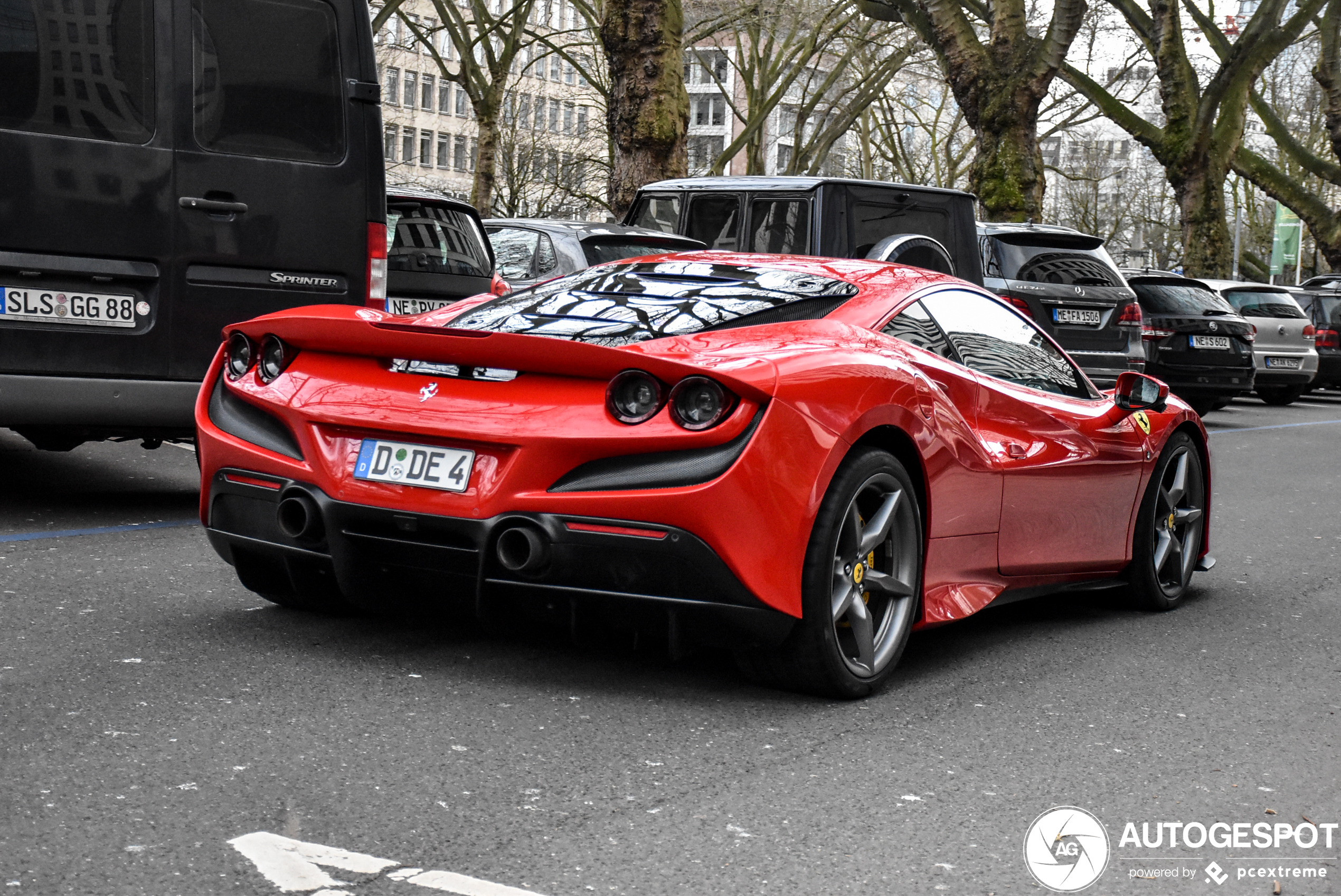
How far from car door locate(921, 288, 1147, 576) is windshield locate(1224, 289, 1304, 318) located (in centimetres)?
1769

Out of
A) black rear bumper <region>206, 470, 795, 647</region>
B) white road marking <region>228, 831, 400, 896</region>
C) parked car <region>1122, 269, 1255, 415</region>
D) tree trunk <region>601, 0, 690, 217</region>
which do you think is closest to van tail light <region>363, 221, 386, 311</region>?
black rear bumper <region>206, 470, 795, 647</region>

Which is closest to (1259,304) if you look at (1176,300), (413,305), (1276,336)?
(1276,336)

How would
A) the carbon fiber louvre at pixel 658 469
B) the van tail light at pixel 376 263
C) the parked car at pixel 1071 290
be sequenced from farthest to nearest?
1. the parked car at pixel 1071 290
2. the van tail light at pixel 376 263
3. the carbon fiber louvre at pixel 658 469

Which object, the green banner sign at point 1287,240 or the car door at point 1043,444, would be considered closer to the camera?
the car door at point 1043,444

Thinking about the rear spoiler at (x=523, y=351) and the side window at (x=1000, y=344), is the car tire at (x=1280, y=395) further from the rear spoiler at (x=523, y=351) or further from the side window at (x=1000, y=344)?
the rear spoiler at (x=523, y=351)

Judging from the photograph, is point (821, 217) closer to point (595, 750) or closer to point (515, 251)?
point (515, 251)

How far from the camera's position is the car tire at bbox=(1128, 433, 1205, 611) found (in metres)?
6.47

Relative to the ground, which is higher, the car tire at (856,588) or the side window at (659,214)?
the side window at (659,214)

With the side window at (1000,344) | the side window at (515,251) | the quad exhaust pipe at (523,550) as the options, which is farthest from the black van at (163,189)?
the side window at (515,251)

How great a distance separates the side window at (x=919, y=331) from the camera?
521 centimetres

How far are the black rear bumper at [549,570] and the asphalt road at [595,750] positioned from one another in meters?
0.24

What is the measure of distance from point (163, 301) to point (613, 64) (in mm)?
12565

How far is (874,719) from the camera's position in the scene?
4.50 meters

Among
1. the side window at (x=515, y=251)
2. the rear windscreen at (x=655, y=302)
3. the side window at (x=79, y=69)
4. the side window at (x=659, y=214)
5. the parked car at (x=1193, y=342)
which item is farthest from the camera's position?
the parked car at (x=1193, y=342)
